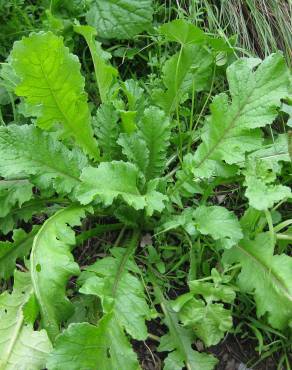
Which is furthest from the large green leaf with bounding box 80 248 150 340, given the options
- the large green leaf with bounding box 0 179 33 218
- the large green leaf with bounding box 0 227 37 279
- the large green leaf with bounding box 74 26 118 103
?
the large green leaf with bounding box 74 26 118 103

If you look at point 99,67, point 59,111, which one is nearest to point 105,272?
point 59,111

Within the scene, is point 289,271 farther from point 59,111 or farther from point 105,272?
point 59,111

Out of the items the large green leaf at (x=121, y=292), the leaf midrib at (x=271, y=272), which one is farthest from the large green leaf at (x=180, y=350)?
the leaf midrib at (x=271, y=272)

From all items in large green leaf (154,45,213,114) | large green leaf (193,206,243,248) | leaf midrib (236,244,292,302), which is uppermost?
large green leaf (154,45,213,114)

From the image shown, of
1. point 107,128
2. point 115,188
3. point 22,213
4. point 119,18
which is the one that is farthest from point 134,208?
point 119,18

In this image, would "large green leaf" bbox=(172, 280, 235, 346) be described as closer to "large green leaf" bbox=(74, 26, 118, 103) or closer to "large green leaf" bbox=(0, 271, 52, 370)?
"large green leaf" bbox=(0, 271, 52, 370)

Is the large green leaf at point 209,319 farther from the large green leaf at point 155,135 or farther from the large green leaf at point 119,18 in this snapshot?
the large green leaf at point 119,18
